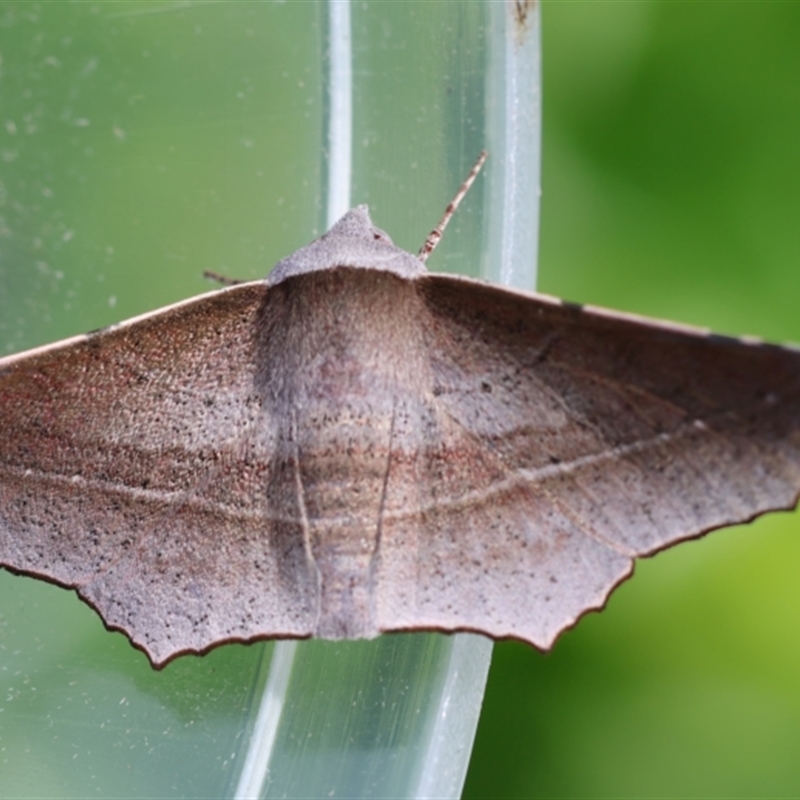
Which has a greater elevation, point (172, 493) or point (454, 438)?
point (454, 438)

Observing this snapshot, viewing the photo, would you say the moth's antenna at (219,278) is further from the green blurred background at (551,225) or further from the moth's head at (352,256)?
the moth's head at (352,256)

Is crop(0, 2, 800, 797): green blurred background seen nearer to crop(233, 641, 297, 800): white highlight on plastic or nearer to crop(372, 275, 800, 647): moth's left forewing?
crop(233, 641, 297, 800): white highlight on plastic

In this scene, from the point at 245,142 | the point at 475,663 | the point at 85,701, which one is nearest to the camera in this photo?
the point at 475,663

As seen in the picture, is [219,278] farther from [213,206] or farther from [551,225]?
[551,225]

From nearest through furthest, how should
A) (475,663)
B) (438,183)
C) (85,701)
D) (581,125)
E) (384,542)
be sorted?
(384,542), (475,663), (85,701), (438,183), (581,125)

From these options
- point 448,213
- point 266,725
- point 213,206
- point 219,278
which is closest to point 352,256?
point 448,213

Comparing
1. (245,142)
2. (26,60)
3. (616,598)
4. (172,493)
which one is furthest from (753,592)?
(26,60)

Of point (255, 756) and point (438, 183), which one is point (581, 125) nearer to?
point (438, 183)
